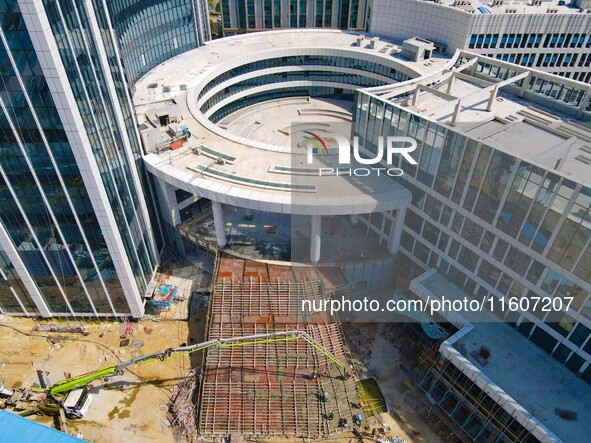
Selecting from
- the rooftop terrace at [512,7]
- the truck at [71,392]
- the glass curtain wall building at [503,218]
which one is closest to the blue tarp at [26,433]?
the truck at [71,392]

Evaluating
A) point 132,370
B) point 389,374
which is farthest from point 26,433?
point 389,374

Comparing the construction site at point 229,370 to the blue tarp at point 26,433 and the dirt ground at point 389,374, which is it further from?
the blue tarp at point 26,433

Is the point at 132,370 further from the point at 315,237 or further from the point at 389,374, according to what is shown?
the point at 389,374

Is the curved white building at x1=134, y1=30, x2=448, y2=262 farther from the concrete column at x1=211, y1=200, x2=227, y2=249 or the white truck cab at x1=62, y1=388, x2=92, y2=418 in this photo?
the white truck cab at x1=62, y1=388, x2=92, y2=418

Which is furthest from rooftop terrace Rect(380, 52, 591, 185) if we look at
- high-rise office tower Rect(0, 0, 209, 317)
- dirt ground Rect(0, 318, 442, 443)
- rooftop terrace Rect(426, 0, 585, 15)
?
high-rise office tower Rect(0, 0, 209, 317)

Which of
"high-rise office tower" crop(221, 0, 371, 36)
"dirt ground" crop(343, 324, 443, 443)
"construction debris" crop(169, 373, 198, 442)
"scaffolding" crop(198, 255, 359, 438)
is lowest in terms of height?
"dirt ground" crop(343, 324, 443, 443)

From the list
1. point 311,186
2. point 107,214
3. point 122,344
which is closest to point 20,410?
point 122,344

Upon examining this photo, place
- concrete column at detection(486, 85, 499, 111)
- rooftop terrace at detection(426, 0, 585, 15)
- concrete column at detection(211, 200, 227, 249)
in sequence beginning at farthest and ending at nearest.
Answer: rooftop terrace at detection(426, 0, 585, 15)
concrete column at detection(211, 200, 227, 249)
concrete column at detection(486, 85, 499, 111)

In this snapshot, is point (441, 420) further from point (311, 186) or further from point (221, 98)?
point (221, 98)
